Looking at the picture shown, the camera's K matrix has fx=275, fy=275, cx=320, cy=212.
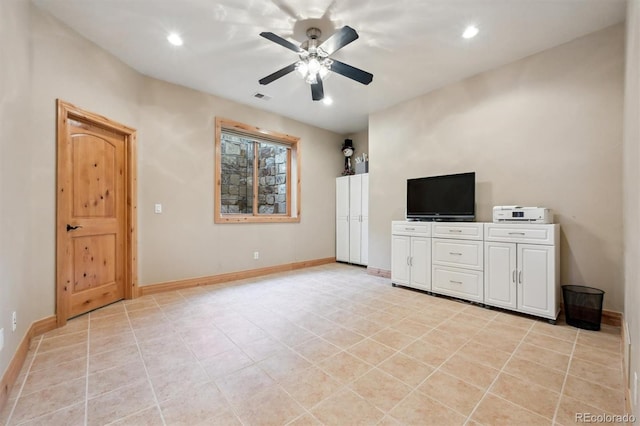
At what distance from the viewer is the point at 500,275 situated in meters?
2.92

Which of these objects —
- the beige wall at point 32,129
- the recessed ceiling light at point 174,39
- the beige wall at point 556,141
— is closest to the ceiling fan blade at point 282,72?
the recessed ceiling light at point 174,39

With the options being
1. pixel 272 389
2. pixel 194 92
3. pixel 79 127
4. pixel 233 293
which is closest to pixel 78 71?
pixel 79 127

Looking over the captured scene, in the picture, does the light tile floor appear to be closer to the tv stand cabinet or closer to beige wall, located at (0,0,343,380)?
the tv stand cabinet

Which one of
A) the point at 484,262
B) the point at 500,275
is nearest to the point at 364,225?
the point at 484,262

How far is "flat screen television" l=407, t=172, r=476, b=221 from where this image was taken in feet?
11.0

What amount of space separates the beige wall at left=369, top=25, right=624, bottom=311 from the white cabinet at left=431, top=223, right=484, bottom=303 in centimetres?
43

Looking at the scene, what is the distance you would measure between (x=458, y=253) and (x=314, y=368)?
2.27 m

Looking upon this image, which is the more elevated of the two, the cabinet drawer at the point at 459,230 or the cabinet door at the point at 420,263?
the cabinet drawer at the point at 459,230

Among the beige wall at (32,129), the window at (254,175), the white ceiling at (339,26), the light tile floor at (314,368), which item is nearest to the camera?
the light tile floor at (314,368)

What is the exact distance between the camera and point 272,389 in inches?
64.7

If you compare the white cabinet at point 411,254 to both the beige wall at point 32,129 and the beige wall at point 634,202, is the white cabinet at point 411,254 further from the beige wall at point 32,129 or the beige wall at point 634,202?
the beige wall at point 32,129

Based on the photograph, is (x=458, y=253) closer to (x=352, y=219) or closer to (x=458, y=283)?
(x=458, y=283)

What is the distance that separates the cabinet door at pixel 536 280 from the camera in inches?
102

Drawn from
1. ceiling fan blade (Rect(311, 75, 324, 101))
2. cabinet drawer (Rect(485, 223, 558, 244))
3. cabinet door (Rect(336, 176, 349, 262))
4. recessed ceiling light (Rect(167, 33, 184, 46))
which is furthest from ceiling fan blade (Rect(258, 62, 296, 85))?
cabinet door (Rect(336, 176, 349, 262))
